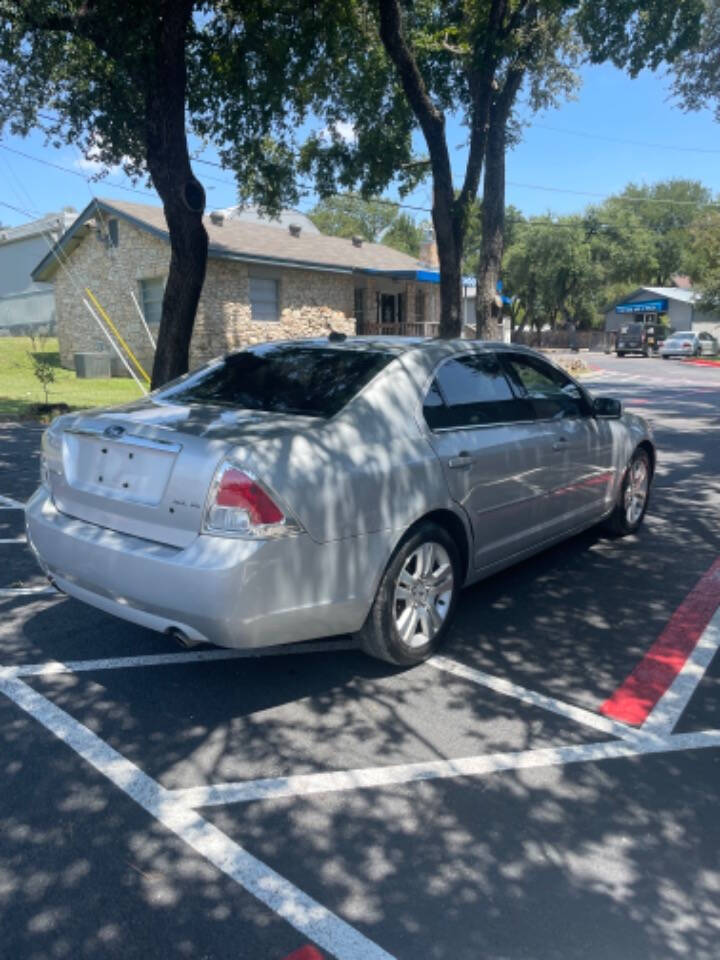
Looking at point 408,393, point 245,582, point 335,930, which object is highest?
point 408,393

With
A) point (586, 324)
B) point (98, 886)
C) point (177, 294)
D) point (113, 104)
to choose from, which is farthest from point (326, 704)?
point (586, 324)

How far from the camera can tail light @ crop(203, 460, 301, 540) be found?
10.8 ft

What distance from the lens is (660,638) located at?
455 centimetres

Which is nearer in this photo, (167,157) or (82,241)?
(167,157)

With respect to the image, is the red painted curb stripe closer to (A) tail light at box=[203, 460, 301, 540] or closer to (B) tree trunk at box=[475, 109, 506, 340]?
(A) tail light at box=[203, 460, 301, 540]

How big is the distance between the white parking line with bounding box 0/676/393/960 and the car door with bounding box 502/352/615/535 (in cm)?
302

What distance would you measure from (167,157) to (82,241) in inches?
702

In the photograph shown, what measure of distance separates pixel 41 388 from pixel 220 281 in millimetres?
5679

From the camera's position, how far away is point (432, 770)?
3.22m

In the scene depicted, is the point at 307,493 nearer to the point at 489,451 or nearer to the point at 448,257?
the point at 489,451

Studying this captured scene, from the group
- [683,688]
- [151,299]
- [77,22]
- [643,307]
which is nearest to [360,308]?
[151,299]

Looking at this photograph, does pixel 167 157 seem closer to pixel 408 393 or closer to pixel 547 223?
pixel 408 393

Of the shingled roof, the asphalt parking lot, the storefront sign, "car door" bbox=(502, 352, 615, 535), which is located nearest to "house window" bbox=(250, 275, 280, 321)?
the shingled roof

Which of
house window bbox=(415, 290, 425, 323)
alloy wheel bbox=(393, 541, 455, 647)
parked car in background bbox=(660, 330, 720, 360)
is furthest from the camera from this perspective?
parked car in background bbox=(660, 330, 720, 360)
